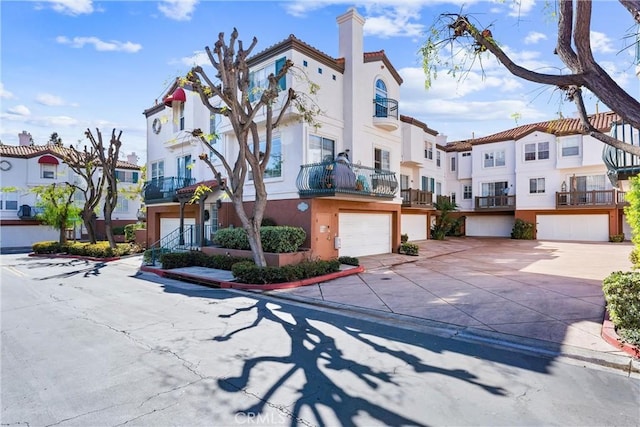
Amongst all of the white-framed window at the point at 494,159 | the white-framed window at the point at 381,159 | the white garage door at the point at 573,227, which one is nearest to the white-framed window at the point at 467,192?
the white-framed window at the point at 494,159

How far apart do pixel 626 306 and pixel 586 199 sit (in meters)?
27.0

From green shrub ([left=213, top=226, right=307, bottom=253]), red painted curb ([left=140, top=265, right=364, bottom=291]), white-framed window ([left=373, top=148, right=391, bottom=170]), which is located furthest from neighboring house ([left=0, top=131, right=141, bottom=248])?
white-framed window ([left=373, top=148, right=391, bottom=170])

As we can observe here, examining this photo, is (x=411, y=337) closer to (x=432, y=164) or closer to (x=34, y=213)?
(x=432, y=164)

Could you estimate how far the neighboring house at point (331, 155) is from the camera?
15.4m

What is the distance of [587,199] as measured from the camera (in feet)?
90.1

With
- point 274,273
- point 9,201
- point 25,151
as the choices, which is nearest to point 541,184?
point 274,273

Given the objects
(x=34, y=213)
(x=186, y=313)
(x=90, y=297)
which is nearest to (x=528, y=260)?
(x=186, y=313)

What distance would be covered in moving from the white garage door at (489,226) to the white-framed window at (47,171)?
140 ft

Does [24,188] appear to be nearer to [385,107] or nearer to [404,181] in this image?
[385,107]

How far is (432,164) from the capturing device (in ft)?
96.3

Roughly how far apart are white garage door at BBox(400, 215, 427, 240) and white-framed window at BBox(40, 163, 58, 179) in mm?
35782

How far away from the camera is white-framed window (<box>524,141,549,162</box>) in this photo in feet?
97.7

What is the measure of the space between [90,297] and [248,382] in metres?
8.09

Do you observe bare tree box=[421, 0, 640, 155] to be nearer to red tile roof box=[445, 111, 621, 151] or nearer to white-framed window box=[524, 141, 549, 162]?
red tile roof box=[445, 111, 621, 151]
